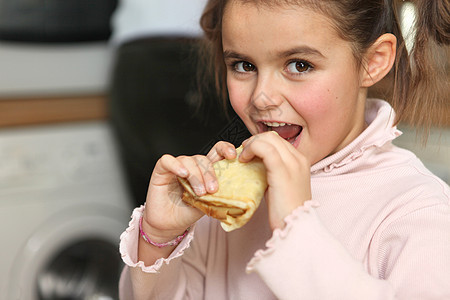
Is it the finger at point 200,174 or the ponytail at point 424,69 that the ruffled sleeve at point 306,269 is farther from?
the ponytail at point 424,69

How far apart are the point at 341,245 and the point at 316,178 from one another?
20cm

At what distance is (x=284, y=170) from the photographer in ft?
2.21

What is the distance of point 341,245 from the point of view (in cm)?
67

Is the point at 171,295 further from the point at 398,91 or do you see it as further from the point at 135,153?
the point at 135,153

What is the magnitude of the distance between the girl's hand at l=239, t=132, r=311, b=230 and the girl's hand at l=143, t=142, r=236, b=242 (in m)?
0.07

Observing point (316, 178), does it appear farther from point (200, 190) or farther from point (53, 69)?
point (53, 69)

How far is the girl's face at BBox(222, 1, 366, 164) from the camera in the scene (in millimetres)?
730

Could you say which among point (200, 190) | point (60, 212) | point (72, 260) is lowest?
point (72, 260)

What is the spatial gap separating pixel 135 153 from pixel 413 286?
3.45ft

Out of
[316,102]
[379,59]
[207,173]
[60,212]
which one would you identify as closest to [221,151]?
[207,173]

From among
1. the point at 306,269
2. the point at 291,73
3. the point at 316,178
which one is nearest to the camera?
the point at 306,269

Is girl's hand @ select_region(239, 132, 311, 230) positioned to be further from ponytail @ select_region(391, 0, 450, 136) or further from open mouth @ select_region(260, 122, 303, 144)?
ponytail @ select_region(391, 0, 450, 136)

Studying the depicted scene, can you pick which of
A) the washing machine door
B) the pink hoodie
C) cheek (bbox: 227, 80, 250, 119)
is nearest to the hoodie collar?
the pink hoodie

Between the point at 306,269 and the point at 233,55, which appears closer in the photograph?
the point at 306,269
